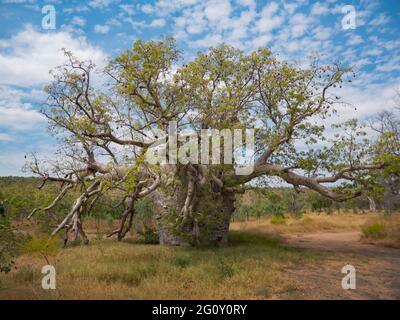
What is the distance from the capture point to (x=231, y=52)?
13.4 m

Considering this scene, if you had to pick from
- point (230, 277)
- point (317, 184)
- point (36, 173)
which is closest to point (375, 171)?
point (317, 184)

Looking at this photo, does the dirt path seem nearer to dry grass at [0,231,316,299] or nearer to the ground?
the ground

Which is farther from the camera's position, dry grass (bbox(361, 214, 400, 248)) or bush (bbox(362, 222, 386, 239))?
bush (bbox(362, 222, 386, 239))

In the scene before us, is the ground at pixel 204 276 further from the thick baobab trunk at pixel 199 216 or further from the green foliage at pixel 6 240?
the thick baobab trunk at pixel 199 216

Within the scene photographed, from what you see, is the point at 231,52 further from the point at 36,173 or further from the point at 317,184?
the point at 36,173

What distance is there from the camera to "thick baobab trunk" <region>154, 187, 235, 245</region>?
13.0 meters

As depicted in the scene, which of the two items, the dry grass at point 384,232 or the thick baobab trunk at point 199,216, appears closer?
the thick baobab trunk at point 199,216

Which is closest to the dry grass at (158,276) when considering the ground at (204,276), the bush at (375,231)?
the ground at (204,276)

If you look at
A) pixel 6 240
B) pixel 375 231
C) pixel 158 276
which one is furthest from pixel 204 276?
pixel 375 231

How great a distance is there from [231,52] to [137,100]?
4031 mm

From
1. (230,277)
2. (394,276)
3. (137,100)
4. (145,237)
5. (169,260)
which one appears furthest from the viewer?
(145,237)

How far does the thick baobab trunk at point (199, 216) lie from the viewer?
511 inches

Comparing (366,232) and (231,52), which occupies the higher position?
(231,52)

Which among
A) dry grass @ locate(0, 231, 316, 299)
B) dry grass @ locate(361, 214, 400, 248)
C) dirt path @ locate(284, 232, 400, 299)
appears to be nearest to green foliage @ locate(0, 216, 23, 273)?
dry grass @ locate(0, 231, 316, 299)
